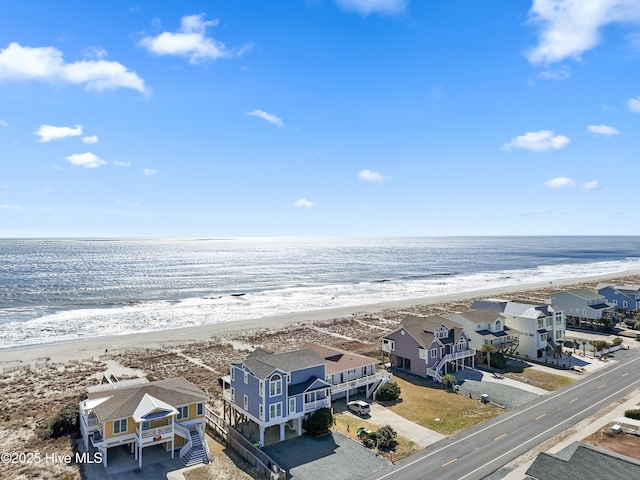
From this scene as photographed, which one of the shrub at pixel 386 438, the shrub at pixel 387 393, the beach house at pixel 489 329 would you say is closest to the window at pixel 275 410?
the shrub at pixel 386 438

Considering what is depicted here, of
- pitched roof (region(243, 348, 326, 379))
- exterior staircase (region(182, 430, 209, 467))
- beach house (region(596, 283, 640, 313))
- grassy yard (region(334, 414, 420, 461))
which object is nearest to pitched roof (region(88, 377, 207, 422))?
exterior staircase (region(182, 430, 209, 467))

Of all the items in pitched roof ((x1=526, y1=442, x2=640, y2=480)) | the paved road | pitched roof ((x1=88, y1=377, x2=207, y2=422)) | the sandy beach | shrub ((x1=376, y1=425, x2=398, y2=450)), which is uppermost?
pitched roof ((x1=88, y1=377, x2=207, y2=422))

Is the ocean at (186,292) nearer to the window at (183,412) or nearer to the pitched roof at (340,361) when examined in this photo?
the pitched roof at (340,361)

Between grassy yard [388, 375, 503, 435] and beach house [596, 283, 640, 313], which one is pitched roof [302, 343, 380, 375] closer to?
grassy yard [388, 375, 503, 435]

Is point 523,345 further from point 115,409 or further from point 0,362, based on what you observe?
point 0,362

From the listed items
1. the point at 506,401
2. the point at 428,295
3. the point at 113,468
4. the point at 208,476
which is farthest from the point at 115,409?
the point at 428,295

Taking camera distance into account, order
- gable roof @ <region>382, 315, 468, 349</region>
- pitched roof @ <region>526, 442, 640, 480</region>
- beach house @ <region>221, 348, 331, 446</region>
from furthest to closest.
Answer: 1. gable roof @ <region>382, 315, 468, 349</region>
2. beach house @ <region>221, 348, 331, 446</region>
3. pitched roof @ <region>526, 442, 640, 480</region>

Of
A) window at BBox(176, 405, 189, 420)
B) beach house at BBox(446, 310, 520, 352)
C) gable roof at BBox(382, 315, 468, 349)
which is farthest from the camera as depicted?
beach house at BBox(446, 310, 520, 352)

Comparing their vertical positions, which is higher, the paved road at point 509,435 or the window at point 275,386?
the window at point 275,386

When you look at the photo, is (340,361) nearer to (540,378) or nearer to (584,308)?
(540,378)
